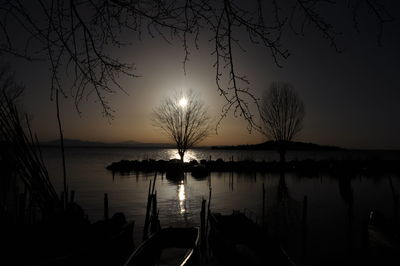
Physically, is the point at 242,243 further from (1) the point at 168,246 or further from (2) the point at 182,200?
(2) the point at 182,200

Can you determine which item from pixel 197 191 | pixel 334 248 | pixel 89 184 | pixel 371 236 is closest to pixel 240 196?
pixel 197 191

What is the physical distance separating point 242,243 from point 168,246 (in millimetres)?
2604

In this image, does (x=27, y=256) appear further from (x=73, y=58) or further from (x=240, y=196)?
(x=240, y=196)

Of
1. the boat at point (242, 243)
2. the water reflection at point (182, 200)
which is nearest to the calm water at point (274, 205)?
the water reflection at point (182, 200)

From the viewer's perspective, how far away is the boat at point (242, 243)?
6.75 metres

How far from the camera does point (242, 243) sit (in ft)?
29.7

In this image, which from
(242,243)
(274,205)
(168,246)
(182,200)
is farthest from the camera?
(182,200)

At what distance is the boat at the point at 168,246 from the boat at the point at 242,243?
0.93 metres

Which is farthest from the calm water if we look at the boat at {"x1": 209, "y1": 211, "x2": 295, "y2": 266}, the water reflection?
the boat at {"x1": 209, "y1": 211, "x2": 295, "y2": 266}

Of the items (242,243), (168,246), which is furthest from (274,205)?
(168,246)

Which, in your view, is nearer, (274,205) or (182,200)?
(274,205)

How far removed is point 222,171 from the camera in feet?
133

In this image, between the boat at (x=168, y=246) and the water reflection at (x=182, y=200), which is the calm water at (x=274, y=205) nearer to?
the water reflection at (x=182, y=200)

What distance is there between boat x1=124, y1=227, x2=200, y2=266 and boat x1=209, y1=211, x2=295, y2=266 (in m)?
0.93
